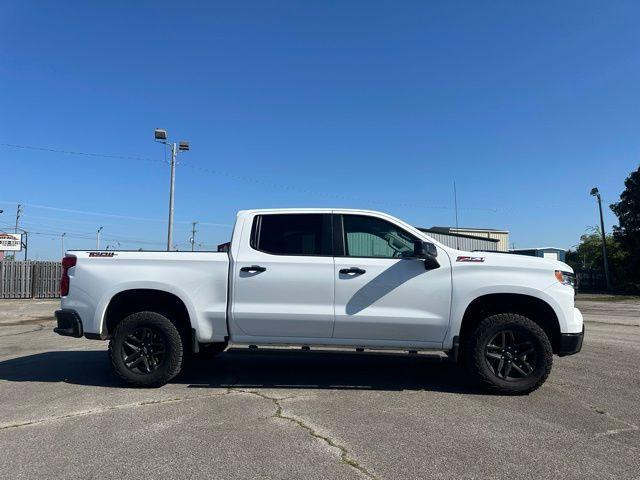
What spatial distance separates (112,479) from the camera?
3537 mm

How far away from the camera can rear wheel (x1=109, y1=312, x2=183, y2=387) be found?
19.4 ft

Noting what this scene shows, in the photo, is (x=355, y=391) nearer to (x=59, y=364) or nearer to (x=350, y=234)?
(x=350, y=234)

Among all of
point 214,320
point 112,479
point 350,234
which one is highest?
point 350,234

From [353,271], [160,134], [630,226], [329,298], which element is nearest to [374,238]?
[353,271]

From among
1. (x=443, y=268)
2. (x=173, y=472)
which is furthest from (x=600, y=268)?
(x=173, y=472)

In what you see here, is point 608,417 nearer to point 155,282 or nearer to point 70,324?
point 155,282

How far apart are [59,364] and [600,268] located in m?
50.2

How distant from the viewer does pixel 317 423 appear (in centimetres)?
467

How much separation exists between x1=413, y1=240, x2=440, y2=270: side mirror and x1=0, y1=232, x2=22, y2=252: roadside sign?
154 ft

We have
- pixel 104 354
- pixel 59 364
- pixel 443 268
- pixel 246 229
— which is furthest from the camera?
pixel 104 354

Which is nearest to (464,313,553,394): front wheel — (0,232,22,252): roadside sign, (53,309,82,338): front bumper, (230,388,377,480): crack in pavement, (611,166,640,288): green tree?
(230,388,377,480): crack in pavement

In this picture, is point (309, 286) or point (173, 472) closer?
point (173, 472)

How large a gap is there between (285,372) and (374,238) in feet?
7.40

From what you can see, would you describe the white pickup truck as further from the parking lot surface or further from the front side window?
the parking lot surface
